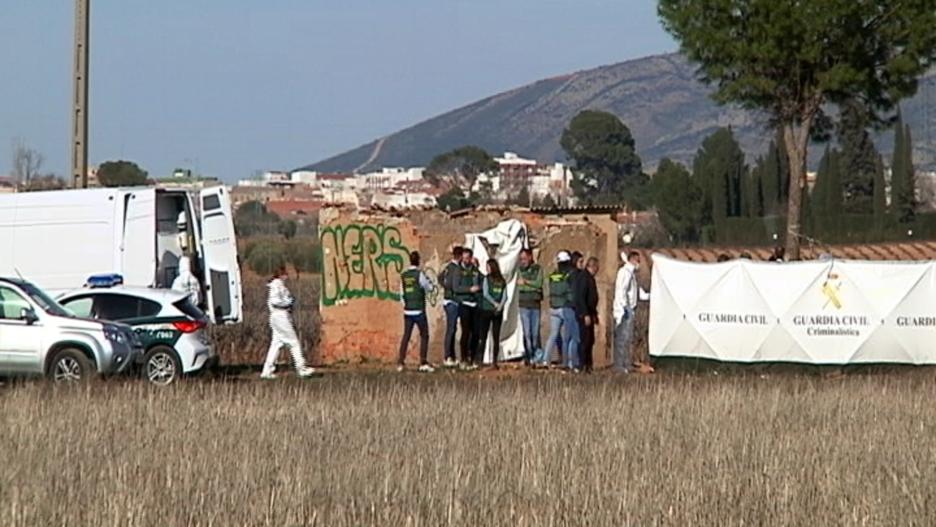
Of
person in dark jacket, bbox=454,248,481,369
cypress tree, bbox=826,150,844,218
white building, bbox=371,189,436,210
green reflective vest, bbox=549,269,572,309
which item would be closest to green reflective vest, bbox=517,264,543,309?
green reflective vest, bbox=549,269,572,309

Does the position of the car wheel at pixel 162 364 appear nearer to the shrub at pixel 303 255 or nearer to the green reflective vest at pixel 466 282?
the green reflective vest at pixel 466 282

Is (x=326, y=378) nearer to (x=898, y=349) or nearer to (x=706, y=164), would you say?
(x=898, y=349)

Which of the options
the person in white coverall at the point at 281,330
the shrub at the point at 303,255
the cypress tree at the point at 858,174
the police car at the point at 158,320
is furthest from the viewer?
the cypress tree at the point at 858,174

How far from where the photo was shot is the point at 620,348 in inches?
1033

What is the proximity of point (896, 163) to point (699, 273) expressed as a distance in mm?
62532

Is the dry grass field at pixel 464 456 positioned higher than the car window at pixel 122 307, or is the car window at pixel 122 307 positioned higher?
→ the car window at pixel 122 307

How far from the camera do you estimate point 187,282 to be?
26.5m

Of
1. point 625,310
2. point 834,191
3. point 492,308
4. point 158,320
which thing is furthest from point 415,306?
point 834,191

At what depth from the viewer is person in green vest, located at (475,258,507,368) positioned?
87.4ft

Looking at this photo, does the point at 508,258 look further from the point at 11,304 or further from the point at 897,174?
the point at 897,174

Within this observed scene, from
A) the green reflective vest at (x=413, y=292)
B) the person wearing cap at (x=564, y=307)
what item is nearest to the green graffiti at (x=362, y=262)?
the green reflective vest at (x=413, y=292)

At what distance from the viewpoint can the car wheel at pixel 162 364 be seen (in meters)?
24.2

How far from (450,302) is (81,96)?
7.29 m

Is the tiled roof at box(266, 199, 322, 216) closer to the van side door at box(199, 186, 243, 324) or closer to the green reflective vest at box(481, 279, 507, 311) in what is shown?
the van side door at box(199, 186, 243, 324)
